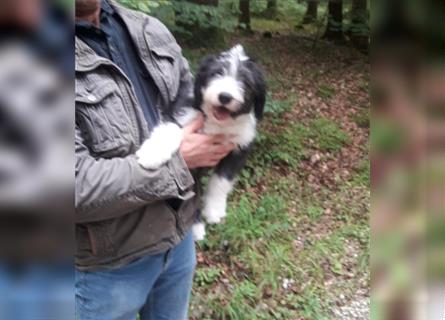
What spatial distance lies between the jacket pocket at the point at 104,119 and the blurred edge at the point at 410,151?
0.89 metres

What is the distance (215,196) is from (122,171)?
39.7 inches

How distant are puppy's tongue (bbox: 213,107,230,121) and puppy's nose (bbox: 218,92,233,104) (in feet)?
0.12

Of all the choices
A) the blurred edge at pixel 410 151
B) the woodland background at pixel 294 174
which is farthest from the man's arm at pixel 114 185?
the woodland background at pixel 294 174

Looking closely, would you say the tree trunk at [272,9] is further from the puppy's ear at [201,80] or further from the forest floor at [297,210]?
the puppy's ear at [201,80]

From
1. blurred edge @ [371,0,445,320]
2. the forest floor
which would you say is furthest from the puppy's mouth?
blurred edge @ [371,0,445,320]

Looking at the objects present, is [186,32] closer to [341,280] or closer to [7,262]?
[341,280]

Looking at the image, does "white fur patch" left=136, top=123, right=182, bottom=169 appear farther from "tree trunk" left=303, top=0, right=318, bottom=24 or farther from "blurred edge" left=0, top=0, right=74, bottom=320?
"tree trunk" left=303, top=0, right=318, bottom=24

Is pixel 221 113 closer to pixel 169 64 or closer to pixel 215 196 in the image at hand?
pixel 169 64

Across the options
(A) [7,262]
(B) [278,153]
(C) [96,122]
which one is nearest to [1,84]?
(A) [7,262]

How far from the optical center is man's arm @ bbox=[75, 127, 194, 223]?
1.23 metres

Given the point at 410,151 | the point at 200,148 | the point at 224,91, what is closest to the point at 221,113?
the point at 224,91

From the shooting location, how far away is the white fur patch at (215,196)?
224cm

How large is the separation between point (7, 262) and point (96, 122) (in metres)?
0.88

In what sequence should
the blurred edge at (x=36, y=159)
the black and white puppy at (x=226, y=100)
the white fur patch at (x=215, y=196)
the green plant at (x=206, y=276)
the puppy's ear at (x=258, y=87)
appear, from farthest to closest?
the green plant at (x=206, y=276) → the white fur patch at (x=215, y=196) → the puppy's ear at (x=258, y=87) → the black and white puppy at (x=226, y=100) → the blurred edge at (x=36, y=159)
